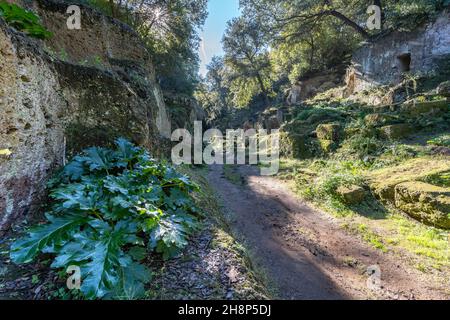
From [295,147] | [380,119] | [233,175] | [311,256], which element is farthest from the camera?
[295,147]

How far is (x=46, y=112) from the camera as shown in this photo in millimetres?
3350

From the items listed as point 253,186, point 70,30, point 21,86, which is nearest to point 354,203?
point 253,186

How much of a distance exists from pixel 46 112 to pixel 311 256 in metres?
4.70

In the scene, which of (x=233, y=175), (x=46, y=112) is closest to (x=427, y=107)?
(x=233, y=175)

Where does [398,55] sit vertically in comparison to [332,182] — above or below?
above

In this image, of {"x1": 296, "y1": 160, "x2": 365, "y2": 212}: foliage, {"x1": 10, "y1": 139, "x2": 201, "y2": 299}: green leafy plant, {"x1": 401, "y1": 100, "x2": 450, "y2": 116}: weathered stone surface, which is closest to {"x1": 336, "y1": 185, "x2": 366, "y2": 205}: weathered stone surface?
{"x1": 296, "y1": 160, "x2": 365, "y2": 212}: foliage

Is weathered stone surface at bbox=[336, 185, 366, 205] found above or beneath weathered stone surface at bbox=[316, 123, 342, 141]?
beneath

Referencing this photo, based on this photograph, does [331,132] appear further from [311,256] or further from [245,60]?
[245,60]

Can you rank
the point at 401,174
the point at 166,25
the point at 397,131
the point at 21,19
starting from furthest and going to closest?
the point at 166,25
the point at 397,131
the point at 401,174
the point at 21,19

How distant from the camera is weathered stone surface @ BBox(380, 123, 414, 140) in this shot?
8289 millimetres

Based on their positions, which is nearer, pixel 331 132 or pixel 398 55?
pixel 331 132

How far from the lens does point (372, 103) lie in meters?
12.3

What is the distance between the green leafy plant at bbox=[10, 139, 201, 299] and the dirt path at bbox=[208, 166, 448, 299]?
6.12ft

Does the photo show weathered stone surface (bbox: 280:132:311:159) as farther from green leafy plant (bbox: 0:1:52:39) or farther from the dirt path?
green leafy plant (bbox: 0:1:52:39)
